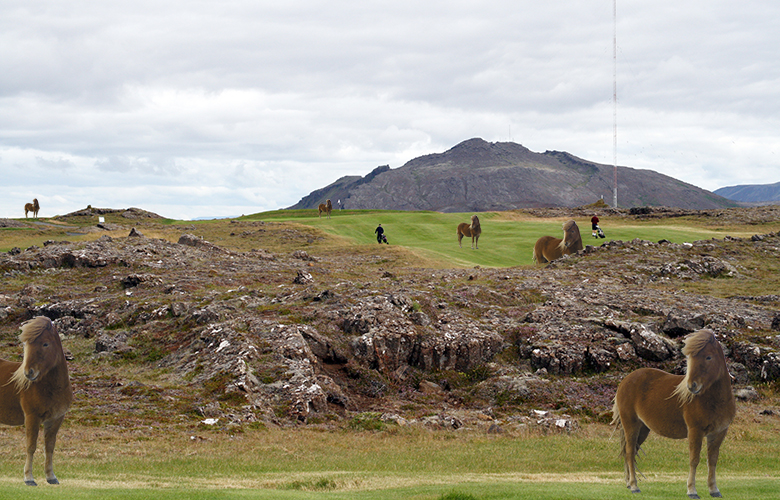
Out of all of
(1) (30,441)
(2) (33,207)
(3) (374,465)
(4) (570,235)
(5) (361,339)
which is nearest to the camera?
(1) (30,441)

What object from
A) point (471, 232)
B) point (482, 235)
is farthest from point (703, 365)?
point (482, 235)

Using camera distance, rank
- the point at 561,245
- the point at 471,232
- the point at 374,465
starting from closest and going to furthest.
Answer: the point at 374,465 → the point at 561,245 → the point at 471,232

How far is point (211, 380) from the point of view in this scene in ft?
65.1

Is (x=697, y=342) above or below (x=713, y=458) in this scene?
above

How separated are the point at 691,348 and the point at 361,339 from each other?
16365 millimetres

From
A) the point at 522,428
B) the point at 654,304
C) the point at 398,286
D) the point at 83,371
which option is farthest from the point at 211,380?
the point at 654,304

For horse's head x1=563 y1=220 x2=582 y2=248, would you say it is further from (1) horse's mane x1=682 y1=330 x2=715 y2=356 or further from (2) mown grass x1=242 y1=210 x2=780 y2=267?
(1) horse's mane x1=682 y1=330 x2=715 y2=356

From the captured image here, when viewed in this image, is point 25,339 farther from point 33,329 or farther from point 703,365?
point 703,365

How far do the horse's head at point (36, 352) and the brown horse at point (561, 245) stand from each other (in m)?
28.2

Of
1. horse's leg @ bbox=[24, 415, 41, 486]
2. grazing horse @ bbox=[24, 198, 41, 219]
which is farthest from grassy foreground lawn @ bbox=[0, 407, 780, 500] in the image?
grazing horse @ bbox=[24, 198, 41, 219]

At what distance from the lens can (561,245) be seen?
34969mm

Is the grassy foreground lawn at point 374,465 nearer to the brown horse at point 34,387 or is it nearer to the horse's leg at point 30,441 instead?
the horse's leg at point 30,441

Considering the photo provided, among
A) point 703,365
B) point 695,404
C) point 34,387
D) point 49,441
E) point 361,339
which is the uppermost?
point 703,365

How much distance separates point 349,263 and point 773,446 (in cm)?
3346
